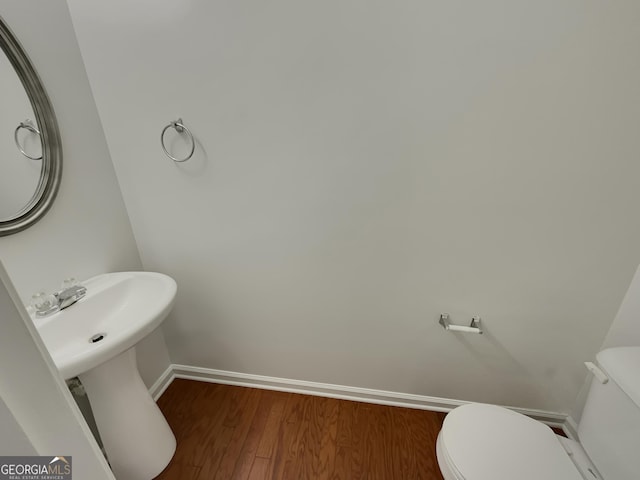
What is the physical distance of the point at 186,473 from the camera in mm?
1230

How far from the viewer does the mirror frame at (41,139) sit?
36.6 inches

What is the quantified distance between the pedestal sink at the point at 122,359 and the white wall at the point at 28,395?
558mm

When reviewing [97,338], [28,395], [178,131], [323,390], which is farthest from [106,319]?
[323,390]

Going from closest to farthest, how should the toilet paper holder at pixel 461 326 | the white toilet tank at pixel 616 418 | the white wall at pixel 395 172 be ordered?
the white toilet tank at pixel 616 418 → the white wall at pixel 395 172 → the toilet paper holder at pixel 461 326

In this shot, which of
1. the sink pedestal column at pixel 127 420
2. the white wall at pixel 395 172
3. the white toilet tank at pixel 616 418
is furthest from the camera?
the sink pedestal column at pixel 127 420

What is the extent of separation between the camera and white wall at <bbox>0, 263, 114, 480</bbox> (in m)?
0.33

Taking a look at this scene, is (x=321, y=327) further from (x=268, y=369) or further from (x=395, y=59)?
(x=395, y=59)

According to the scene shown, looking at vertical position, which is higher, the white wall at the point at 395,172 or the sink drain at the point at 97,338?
the white wall at the point at 395,172

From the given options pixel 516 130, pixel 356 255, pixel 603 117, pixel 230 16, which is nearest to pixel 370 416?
pixel 356 255

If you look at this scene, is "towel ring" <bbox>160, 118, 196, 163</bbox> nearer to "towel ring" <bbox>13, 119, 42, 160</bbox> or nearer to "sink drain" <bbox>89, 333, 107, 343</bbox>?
"towel ring" <bbox>13, 119, 42, 160</bbox>

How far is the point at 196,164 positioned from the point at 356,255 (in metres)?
0.78

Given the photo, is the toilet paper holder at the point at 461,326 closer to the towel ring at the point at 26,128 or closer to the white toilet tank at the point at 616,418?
the white toilet tank at the point at 616,418

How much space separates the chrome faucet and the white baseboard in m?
0.78

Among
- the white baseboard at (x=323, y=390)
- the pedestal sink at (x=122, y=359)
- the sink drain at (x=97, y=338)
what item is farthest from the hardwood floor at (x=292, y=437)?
the sink drain at (x=97, y=338)
